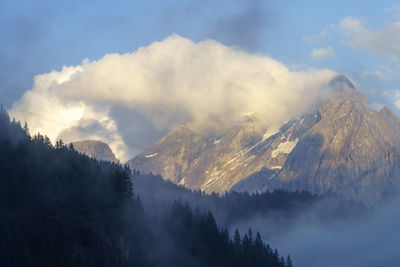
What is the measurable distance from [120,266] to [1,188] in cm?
3581

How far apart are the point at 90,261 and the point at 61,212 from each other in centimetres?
1729

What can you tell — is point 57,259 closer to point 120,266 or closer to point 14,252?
point 14,252

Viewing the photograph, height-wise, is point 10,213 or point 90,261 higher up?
point 10,213

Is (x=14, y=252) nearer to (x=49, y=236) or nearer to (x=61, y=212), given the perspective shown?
(x=49, y=236)

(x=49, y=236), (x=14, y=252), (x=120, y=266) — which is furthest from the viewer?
(x=120, y=266)

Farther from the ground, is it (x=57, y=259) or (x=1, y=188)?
(x=1, y=188)

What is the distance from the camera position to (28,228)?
18612 centimetres

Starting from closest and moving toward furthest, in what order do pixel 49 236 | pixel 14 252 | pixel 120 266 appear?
pixel 14 252 → pixel 49 236 → pixel 120 266

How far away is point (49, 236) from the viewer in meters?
185

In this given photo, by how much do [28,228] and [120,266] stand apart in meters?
26.0

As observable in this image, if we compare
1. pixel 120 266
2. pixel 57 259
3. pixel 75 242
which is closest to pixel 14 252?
pixel 57 259

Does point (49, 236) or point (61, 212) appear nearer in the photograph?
point (49, 236)

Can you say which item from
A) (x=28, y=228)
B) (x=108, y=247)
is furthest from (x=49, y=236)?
(x=108, y=247)

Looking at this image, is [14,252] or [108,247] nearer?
[14,252]
